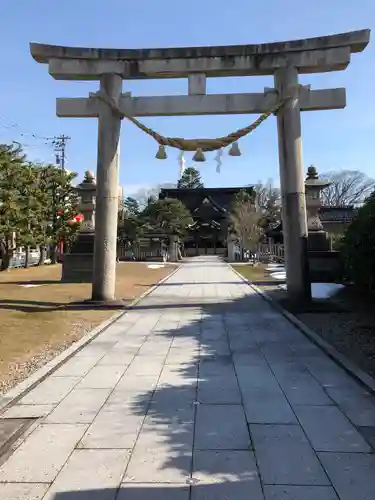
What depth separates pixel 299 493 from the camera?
2.79m

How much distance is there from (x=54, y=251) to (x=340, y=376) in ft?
105

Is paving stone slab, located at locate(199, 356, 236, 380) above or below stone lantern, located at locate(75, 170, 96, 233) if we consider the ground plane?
below

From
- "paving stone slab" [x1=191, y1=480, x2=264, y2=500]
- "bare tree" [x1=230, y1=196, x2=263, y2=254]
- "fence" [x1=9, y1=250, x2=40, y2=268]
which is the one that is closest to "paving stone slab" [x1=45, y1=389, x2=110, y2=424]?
"paving stone slab" [x1=191, y1=480, x2=264, y2=500]

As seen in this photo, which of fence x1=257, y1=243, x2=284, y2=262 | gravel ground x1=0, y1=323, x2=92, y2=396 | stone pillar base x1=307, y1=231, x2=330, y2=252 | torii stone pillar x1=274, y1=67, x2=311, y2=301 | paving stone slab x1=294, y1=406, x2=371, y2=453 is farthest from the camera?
fence x1=257, y1=243, x2=284, y2=262

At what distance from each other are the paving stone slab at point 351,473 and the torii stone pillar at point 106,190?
9.00 metres

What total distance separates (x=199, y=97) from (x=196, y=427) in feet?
31.5

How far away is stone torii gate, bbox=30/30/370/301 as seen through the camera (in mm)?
11297

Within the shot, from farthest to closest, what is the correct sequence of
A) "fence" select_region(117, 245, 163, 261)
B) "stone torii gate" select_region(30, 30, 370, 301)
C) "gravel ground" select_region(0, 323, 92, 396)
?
"fence" select_region(117, 245, 163, 261), "stone torii gate" select_region(30, 30, 370, 301), "gravel ground" select_region(0, 323, 92, 396)

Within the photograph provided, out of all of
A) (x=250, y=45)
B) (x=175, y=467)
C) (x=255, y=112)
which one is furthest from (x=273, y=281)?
(x=175, y=467)

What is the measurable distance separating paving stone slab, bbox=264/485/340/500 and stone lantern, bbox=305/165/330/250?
48.1 ft

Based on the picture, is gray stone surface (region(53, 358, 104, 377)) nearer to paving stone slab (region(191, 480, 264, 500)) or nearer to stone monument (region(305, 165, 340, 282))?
paving stone slab (region(191, 480, 264, 500))

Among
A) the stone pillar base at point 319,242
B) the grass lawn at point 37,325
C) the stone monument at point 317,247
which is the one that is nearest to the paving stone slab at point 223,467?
the grass lawn at point 37,325

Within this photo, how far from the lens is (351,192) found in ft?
188

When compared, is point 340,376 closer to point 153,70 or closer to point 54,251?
point 153,70
